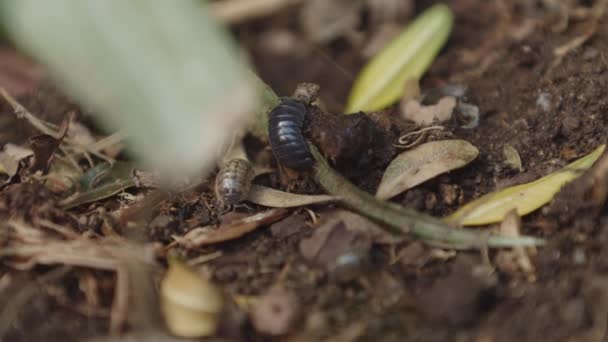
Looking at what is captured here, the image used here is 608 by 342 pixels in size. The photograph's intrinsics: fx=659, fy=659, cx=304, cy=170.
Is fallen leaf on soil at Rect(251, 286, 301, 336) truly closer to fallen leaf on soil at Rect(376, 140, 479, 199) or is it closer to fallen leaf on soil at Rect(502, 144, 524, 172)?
fallen leaf on soil at Rect(376, 140, 479, 199)

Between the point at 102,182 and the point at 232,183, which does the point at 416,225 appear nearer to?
the point at 232,183

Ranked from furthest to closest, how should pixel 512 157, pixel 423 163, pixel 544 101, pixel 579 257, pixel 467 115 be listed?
1. pixel 467 115
2. pixel 544 101
3. pixel 512 157
4. pixel 423 163
5. pixel 579 257

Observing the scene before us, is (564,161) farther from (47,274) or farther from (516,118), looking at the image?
(47,274)

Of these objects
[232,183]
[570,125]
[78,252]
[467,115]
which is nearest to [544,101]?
[570,125]

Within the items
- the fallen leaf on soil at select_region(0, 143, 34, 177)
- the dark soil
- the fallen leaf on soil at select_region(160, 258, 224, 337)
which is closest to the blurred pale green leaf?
the fallen leaf on soil at select_region(160, 258, 224, 337)

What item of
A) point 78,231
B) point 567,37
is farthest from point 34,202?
point 567,37
